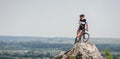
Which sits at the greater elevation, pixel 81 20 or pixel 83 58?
pixel 81 20

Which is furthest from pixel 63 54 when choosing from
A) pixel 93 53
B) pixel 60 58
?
pixel 93 53

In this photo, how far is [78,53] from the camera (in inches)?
1134

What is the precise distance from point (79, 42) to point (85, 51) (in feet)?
4.95

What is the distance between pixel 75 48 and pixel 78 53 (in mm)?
588

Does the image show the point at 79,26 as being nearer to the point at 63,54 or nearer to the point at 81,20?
the point at 81,20

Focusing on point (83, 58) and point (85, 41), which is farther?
point (85, 41)

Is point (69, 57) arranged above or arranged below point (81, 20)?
below

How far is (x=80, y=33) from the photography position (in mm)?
31266

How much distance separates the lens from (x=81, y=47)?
95.7 feet

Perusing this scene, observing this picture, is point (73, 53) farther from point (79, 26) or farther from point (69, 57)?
point (79, 26)

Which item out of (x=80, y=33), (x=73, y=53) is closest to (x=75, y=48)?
(x=73, y=53)

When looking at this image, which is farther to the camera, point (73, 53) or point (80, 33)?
point (80, 33)

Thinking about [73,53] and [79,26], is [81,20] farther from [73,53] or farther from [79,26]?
[73,53]

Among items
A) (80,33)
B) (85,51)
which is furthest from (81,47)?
(80,33)
